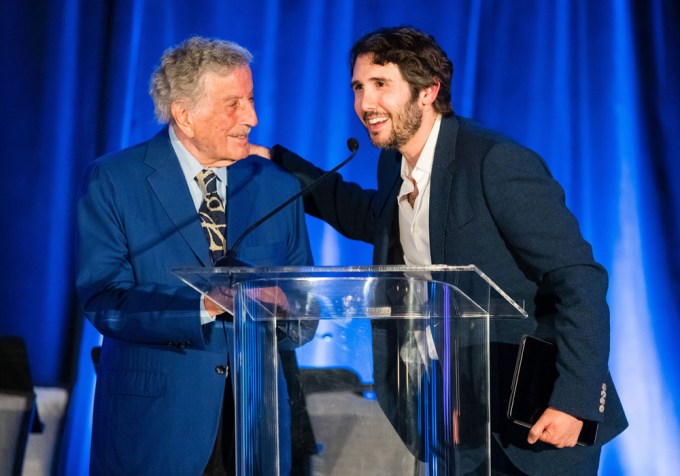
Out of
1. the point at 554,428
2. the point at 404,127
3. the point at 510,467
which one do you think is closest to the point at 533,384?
the point at 554,428

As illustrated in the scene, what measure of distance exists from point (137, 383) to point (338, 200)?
855 millimetres

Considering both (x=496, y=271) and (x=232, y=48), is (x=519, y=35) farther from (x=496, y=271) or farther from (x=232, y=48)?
(x=496, y=271)

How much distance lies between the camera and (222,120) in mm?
2389

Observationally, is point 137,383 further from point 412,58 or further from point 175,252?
point 412,58

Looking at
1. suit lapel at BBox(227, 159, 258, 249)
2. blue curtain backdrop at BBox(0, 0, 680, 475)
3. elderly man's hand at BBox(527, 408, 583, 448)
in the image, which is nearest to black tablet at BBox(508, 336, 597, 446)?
elderly man's hand at BBox(527, 408, 583, 448)

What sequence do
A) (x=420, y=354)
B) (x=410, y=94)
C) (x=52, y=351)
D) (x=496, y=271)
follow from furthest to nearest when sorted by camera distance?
(x=52, y=351) → (x=410, y=94) → (x=496, y=271) → (x=420, y=354)

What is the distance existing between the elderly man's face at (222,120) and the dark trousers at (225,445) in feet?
1.91

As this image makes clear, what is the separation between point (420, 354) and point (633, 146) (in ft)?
6.81

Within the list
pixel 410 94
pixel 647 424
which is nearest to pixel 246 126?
pixel 410 94

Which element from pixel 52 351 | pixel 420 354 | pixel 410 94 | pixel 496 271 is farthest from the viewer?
pixel 52 351

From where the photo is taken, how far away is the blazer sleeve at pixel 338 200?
8.77ft

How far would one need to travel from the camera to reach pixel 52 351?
10.8ft

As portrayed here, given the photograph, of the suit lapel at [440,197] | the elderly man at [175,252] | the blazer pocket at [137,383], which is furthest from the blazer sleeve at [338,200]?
the blazer pocket at [137,383]

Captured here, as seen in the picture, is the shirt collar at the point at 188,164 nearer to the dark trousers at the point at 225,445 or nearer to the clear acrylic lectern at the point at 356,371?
the dark trousers at the point at 225,445
